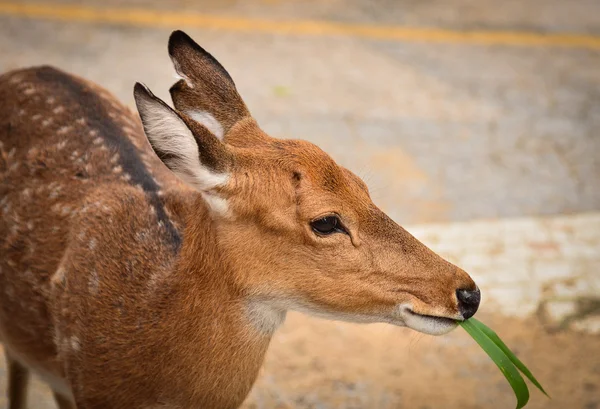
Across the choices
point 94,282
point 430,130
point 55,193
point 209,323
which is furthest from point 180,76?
point 430,130

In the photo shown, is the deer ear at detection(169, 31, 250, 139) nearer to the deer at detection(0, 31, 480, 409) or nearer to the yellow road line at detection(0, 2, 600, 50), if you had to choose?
the deer at detection(0, 31, 480, 409)

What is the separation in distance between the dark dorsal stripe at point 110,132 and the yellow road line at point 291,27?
5.47 metres

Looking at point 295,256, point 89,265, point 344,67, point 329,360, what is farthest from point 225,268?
point 344,67

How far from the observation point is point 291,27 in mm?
10531

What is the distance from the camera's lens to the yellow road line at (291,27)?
10.2 meters

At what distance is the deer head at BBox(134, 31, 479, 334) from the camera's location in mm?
3725

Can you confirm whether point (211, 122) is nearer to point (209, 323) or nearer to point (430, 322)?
point (209, 323)

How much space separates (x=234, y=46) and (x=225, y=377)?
6.51 meters

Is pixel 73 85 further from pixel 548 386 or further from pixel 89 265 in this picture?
pixel 548 386

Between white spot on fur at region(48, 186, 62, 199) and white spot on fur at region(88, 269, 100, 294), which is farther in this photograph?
white spot on fur at region(48, 186, 62, 199)

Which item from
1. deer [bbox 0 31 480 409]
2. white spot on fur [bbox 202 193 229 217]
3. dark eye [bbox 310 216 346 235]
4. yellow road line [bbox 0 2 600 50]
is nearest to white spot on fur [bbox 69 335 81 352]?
deer [bbox 0 31 480 409]

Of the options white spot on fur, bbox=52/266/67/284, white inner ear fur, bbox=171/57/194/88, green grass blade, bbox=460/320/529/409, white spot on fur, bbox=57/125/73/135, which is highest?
white inner ear fur, bbox=171/57/194/88

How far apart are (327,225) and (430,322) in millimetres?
585

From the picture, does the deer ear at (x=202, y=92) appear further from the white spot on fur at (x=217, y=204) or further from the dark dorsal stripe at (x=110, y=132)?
the white spot on fur at (x=217, y=204)
